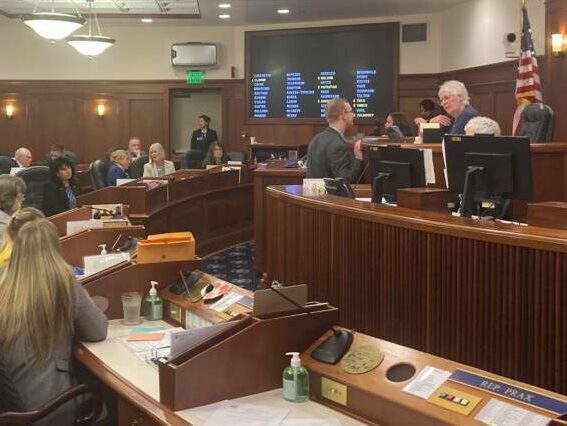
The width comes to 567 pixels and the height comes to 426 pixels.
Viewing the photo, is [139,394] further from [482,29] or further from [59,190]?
[482,29]

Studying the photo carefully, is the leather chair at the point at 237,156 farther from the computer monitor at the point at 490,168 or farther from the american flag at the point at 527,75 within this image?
the computer monitor at the point at 490,168

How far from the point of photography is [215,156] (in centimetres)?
1134

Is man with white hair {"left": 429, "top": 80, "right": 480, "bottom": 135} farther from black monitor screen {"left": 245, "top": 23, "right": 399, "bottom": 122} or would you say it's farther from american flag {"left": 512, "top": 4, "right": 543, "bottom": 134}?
black monitor screen {"left": 245, "top": 23, "right": 399, "bottom": 122}

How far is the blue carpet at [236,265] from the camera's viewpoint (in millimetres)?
7488

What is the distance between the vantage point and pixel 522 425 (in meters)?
1.83

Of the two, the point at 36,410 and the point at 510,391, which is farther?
the point at 36,410

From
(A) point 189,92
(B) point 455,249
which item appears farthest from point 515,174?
(A) point 189,92

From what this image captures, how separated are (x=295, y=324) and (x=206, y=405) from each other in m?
0.38

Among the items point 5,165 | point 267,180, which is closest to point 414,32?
point 267,180

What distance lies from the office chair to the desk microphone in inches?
38.2

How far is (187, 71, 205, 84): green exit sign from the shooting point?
13570 mm

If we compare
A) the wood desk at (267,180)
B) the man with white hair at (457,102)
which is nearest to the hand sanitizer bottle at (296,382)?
the man with white hair at (457,102)

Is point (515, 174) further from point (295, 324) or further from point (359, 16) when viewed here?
point (359, 16)

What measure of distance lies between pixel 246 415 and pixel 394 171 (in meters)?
2.54
